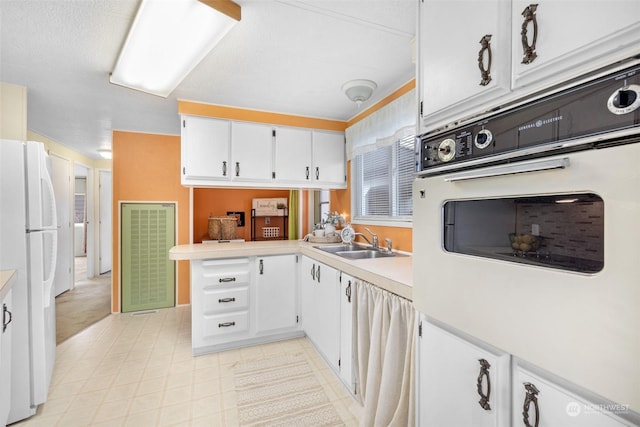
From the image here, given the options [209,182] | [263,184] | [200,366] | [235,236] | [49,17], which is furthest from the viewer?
[235,236]

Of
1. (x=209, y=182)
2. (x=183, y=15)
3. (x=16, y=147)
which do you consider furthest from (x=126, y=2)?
(x=209, y=182)

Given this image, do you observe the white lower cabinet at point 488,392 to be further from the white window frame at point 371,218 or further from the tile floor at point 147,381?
the white window frame at point 371,218

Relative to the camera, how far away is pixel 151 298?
3752mm

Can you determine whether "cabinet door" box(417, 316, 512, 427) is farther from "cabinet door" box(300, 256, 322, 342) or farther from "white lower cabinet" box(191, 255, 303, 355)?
"white lower cabinet" box(191, 255, 303, 355)

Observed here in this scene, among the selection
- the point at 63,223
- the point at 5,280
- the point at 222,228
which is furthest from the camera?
the point at 63,223

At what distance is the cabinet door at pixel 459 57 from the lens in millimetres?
858

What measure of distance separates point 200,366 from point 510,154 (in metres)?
2.60

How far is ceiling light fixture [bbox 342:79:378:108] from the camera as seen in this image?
91.5 inches

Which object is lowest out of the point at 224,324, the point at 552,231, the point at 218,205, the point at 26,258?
the point at 224,324

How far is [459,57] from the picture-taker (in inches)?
Answer: 39.3

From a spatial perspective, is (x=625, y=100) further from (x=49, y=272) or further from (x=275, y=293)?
(x=49, y=272)

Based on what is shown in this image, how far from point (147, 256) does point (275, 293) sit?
2069 millimetres

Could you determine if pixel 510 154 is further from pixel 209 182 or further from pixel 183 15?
pixel 209 182

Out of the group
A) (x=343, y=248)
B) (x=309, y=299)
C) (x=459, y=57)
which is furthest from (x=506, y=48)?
(x=309, y=299)
